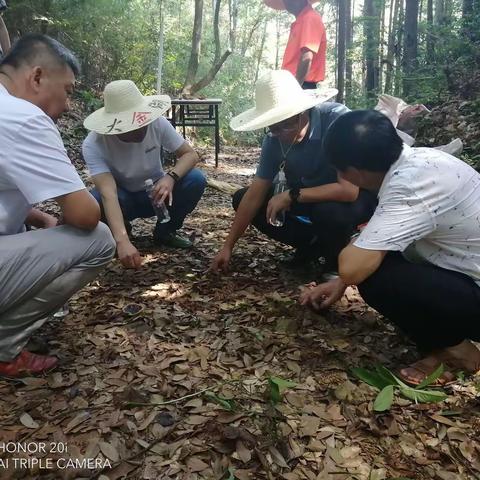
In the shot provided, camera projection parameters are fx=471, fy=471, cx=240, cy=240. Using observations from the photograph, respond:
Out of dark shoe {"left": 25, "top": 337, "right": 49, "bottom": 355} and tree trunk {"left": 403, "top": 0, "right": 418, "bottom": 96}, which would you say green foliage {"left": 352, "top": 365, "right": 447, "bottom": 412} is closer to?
dark shoe {"left": 25, "top": 337, "right": 49, "bottom": 355}

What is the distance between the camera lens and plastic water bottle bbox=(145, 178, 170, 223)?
3.52 metres

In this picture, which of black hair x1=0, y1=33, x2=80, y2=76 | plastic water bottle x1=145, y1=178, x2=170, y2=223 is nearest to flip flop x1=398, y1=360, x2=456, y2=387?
plastic water bottle x1=145, y1=178, x2=170, y2=223

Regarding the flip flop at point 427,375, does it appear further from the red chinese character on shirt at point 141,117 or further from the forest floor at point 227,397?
the red chinese character on shirt at point 141,117

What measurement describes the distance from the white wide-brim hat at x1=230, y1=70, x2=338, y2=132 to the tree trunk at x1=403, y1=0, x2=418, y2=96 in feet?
26.6

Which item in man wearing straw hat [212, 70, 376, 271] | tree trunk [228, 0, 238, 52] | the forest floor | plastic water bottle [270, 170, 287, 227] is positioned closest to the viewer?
the forest floor

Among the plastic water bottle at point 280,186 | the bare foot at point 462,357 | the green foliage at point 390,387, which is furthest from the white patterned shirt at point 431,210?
the plastic water bottle at point 280,186

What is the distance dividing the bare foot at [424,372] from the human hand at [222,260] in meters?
1.43

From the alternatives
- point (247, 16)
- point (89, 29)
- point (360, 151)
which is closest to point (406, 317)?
point (360, 151)

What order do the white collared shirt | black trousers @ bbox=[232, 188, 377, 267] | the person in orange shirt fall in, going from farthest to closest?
the person in orange shirt, black trousers @ bbox=[232, 188, 377, 267], the white collared shirt

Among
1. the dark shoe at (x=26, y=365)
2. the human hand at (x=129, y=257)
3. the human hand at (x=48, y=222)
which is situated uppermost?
the human hand at (x=48, y=222)

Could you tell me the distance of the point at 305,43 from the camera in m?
4.61

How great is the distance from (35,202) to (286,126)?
1.56 metres

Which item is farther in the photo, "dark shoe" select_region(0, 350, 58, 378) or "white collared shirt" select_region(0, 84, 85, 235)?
"dark shoe" select_region(0, 350, 58, 378)

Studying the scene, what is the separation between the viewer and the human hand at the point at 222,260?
10.7 feet
